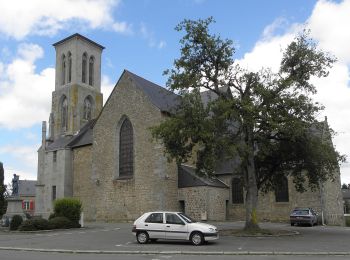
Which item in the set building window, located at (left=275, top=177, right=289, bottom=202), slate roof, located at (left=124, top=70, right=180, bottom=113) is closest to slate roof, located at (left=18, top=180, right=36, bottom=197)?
slate roof, located at (left=124, top=70, right=180, bottom=113)

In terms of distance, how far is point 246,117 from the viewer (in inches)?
883

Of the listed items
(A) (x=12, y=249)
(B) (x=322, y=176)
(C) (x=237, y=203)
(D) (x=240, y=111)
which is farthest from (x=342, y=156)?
(A) (x=12, y=249)

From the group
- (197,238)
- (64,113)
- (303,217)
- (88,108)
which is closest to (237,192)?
(303,217)

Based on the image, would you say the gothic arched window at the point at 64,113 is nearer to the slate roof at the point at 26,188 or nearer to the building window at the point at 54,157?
the building window at the point at 54,157

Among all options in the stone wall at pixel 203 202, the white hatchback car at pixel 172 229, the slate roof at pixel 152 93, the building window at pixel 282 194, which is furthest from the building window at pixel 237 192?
the white hatchback car at pixel 172 229

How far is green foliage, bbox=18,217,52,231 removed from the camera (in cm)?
2573

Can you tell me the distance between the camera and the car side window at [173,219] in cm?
1761

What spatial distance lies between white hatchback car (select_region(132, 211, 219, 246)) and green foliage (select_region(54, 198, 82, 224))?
12.4 metres

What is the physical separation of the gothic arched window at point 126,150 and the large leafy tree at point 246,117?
13963 millimetres

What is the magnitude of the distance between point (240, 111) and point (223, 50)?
4.10 metres

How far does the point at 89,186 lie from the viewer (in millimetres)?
42031

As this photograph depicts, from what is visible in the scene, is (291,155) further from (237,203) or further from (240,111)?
(237,203)

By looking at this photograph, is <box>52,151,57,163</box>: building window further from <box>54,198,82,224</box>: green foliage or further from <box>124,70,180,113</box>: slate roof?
<box>54,198,82,224</box>: green foliage

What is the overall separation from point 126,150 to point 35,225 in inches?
565
